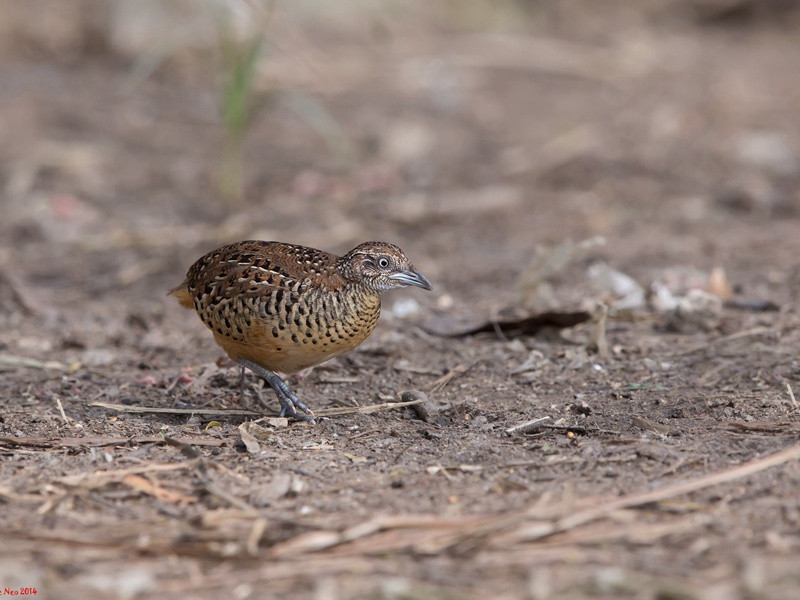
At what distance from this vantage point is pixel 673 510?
390 cm

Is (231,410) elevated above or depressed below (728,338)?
above

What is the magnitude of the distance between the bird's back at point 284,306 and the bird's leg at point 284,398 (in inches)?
1.9

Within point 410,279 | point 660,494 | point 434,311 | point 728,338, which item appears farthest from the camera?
point 434,311

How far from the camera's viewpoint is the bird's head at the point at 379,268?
5.18 metres

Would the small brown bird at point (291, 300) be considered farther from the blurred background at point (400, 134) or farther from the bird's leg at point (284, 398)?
the blurred background at point (400, 134)

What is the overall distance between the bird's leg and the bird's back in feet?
0.16

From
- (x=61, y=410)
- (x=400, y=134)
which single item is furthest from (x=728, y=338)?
(x=400, y=134)

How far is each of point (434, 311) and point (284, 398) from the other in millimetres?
1933

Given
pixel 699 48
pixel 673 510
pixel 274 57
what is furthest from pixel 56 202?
pixel 699 48

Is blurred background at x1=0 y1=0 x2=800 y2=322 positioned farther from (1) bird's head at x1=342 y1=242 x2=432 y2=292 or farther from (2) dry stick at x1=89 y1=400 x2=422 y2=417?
(2) dry stick at x1=89 y1=400 x2=422 y2=417

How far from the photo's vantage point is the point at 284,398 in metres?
5.18

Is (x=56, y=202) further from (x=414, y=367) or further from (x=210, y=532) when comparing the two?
(x=210, y=532)

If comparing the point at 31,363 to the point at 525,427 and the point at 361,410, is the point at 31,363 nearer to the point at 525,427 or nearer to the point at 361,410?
the point at 361,410

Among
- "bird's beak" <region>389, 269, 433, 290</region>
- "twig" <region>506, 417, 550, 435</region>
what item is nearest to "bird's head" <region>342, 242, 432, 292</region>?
"bird's beak" <region>389, 269, 433, 290</region>
